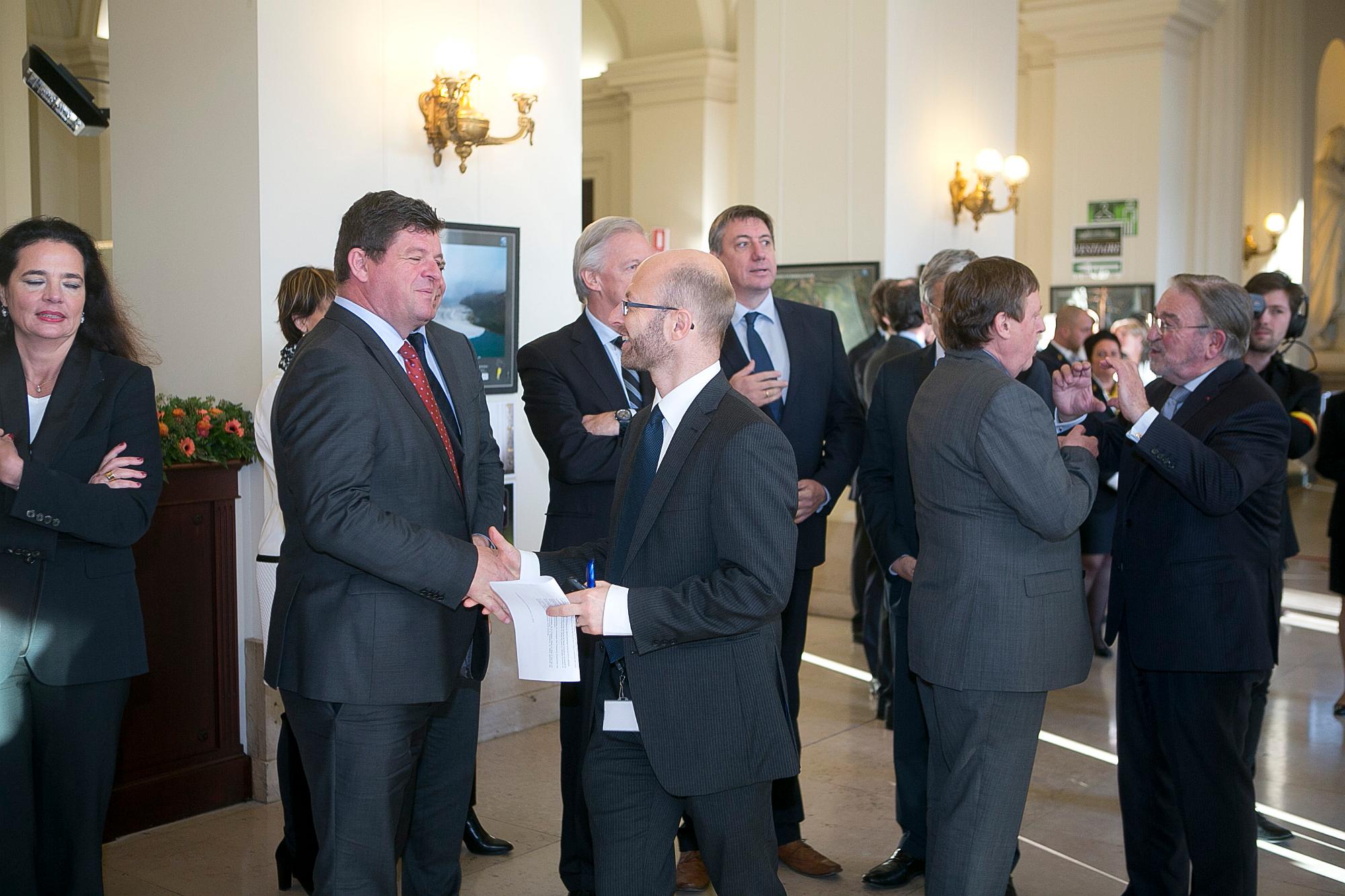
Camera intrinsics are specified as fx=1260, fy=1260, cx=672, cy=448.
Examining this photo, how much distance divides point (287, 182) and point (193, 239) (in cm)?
49

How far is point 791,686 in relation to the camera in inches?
156

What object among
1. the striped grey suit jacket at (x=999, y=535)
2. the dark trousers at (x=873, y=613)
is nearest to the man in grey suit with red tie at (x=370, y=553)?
the striped grey suit jacket at (x=999, y=535)

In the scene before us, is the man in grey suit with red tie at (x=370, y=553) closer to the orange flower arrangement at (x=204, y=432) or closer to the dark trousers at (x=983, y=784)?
the dark trousers at (x=983, y=784)

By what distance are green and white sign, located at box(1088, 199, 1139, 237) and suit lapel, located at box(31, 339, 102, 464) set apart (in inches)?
459

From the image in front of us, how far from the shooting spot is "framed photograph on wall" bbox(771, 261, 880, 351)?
869 cm

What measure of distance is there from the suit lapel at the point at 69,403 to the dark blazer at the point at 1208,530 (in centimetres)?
261

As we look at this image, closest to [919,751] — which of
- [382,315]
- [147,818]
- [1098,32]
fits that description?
[382,315]

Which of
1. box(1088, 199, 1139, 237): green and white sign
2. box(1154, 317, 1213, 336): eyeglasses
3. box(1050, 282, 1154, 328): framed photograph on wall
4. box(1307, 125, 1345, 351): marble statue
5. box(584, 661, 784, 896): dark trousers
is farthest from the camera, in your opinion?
box(1307, 125, 1345, 351): marble statue

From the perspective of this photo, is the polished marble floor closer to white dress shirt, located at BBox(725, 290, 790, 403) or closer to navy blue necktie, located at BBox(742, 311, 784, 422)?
navy blue necktie, located at BBox(742, 311, 784, 422)

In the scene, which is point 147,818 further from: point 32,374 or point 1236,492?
point 1236,492

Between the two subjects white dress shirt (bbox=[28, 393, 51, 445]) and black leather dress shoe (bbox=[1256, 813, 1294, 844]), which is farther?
black leather dress shoe (bbox=[1256, 813, 1294, 844])

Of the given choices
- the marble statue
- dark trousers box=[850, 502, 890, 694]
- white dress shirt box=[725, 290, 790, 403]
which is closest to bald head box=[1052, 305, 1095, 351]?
dark trousers box=[850, 502, 890, 694]

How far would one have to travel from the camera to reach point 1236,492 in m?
3.19

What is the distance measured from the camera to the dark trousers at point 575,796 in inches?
144
